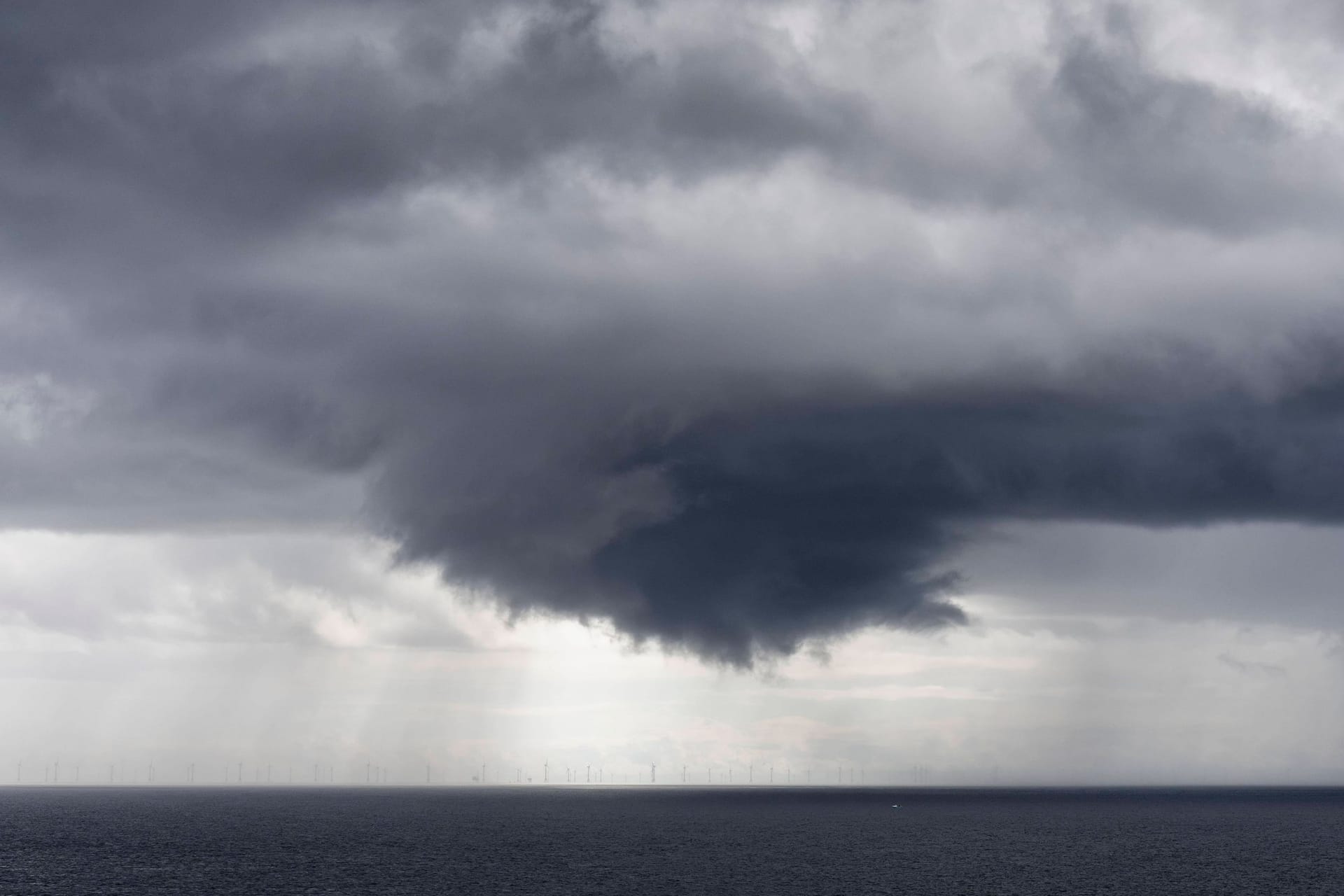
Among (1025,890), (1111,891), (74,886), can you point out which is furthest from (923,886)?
(74,886)

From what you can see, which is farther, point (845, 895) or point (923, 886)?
point (923, 886)

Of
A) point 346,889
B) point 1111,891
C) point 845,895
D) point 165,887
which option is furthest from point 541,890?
point 1111,891

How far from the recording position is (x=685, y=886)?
648 ft

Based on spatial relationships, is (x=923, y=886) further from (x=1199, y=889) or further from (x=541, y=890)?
(x=541, y=890)

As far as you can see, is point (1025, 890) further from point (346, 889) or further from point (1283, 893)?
point (346, 889)

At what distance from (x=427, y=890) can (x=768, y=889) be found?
49.2 meters

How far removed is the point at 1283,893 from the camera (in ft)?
627

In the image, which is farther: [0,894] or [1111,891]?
[1111,891]

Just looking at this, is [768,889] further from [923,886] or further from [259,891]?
[259,891]

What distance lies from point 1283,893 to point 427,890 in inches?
4816

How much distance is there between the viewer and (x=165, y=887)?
19512cm

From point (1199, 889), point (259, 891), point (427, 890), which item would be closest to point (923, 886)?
point (1199, 889)

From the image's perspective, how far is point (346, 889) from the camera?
627 ft

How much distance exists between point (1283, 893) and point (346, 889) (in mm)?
134342
